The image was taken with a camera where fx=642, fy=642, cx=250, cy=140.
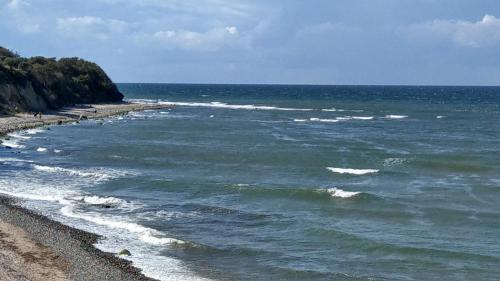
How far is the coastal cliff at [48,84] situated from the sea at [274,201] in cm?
1931

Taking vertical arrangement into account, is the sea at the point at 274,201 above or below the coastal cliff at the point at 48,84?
below

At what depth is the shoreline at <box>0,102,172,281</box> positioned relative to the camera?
18781 millimetres

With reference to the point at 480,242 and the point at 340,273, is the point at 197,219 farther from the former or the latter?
the point at 480,242

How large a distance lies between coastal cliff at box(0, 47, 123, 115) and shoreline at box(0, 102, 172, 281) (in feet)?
176

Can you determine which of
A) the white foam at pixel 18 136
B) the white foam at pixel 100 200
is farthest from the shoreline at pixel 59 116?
the white foam at pixel 100 200

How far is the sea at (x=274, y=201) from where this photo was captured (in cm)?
2209

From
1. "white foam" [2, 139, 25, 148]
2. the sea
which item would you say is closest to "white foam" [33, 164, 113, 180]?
the sea

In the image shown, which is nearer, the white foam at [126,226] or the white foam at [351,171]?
the white foam at [126,226]

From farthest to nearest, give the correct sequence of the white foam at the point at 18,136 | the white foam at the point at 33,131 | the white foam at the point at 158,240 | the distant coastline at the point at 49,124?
the white foam at the point at 33,131 → the white foam at the point at 18,136 → the white foam at the point at 158,240 → the distant coastline at the point at 49,124

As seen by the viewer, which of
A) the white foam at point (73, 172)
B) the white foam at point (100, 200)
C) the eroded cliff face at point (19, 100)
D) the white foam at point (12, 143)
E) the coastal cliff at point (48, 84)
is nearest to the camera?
the white foam at point (100, 200)

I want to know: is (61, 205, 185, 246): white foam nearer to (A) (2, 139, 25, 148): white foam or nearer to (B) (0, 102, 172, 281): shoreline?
(B) (0, 102, 172, 281): shoreline

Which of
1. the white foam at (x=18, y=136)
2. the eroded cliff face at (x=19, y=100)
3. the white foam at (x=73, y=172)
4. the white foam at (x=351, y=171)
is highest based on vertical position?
the eroded cliff face at (x=19, y=100)

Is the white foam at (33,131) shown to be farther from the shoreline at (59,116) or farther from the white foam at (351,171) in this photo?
the white foam at (351,171)

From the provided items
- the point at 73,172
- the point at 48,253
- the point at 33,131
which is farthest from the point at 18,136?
the point at 48,253
